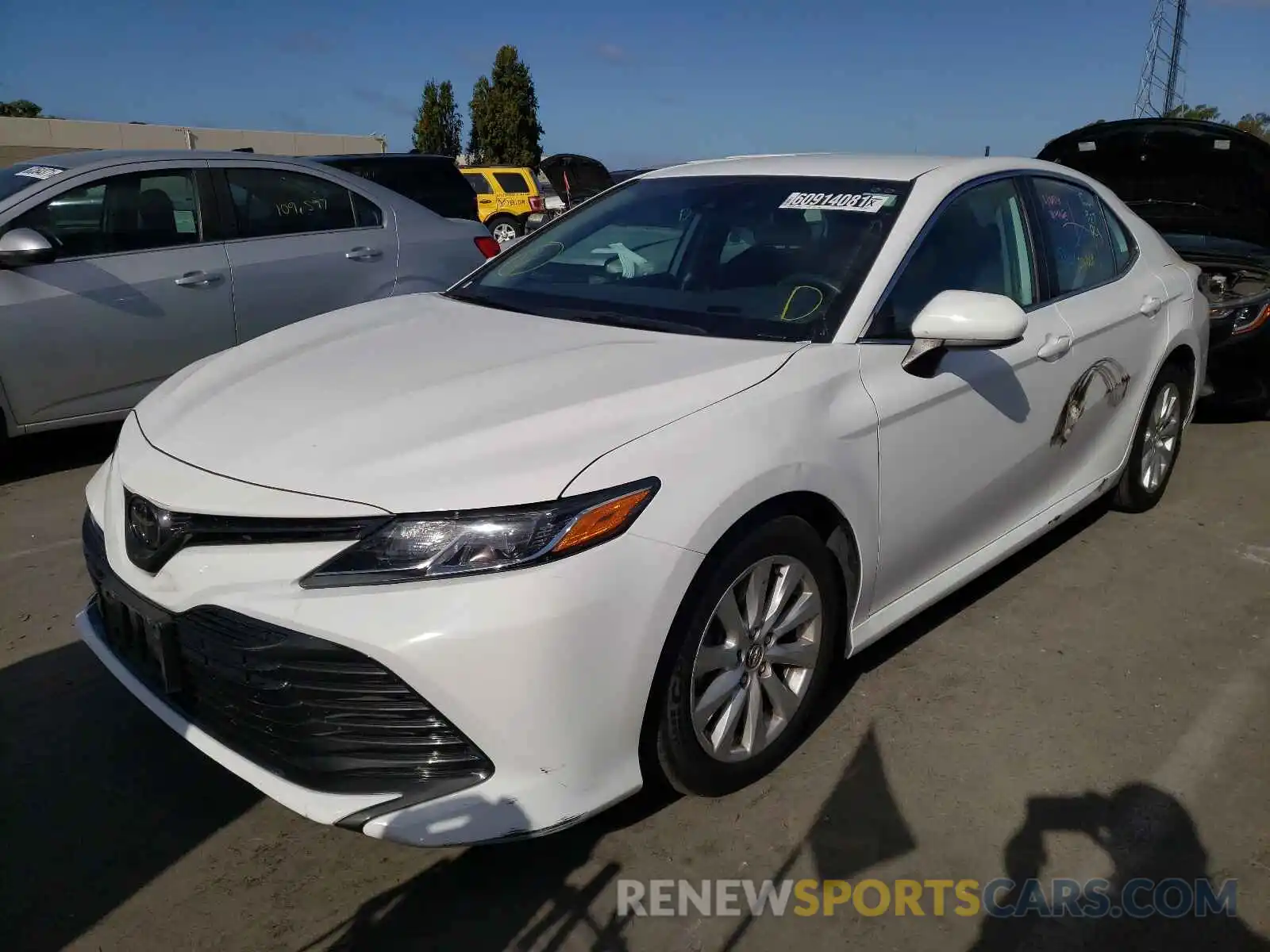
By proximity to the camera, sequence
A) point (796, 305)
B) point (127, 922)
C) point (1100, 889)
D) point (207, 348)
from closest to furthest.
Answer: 1. point (127, 922)
2. point (1100, 889)
3. point (796, 305)
4. point (207, 348)

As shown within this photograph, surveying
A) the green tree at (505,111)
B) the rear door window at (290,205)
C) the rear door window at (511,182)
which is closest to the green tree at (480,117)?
the green tree at (505,111)

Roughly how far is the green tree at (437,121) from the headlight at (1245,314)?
41.8 metres

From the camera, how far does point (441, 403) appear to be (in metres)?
2.36

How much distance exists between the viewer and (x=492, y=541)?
200cm

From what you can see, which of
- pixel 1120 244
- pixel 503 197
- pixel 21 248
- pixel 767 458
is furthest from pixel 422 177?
pixel 503 197

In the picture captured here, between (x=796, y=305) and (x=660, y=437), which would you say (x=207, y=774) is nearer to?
(x=660, y=437)

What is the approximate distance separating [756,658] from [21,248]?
3.97 metres

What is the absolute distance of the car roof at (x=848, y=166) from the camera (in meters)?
3.25

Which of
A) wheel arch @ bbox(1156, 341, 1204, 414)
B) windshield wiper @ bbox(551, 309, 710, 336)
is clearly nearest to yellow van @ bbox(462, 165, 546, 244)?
wheel arch @ bbox(1156, 341, 1204, 414)

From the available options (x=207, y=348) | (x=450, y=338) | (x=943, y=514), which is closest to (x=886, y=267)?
(x=943, y=514)

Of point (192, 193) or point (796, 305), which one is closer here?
point (796, 305)

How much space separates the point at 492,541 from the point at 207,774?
4.01 ft

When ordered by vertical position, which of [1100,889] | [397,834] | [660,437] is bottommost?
[1100,889]

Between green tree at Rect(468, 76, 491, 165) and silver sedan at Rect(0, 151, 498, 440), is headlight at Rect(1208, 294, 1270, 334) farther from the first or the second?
green tree at Rect(468, 76, 491, 165)
